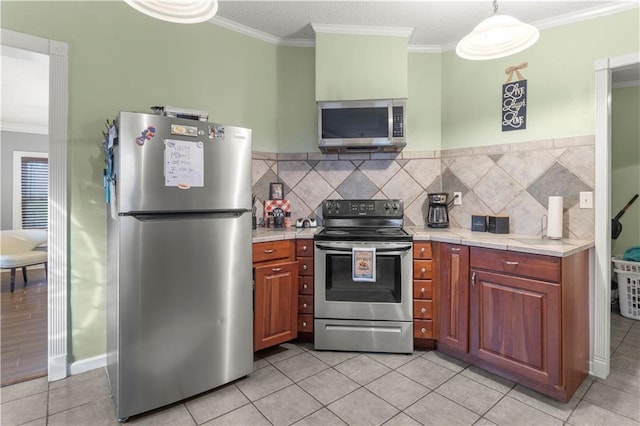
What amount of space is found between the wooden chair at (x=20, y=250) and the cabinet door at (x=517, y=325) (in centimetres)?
481

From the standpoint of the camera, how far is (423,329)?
2346 mm

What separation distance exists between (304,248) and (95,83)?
71.4 inches

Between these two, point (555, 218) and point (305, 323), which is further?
point (305, 323)

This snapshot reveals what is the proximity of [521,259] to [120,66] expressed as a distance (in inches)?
115

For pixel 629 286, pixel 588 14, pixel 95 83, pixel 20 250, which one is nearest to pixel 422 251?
pixel 588 14

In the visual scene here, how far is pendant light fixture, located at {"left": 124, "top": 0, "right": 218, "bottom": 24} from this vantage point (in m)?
1.17

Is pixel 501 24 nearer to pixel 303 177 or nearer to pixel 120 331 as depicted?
pixel 303 177

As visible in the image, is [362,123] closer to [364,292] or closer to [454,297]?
[364,292]

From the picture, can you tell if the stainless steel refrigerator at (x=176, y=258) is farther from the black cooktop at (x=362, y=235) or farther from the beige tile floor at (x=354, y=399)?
the black cooktop at (x=362, y=235)

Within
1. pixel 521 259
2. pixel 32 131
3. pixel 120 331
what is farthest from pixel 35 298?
pixel 521 259

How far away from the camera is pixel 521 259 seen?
1.87 metres

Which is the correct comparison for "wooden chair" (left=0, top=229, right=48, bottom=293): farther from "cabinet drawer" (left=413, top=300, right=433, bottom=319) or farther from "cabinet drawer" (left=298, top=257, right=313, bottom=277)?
"cabinet drawer" (left=413, top=300, right=433, bottom=319)

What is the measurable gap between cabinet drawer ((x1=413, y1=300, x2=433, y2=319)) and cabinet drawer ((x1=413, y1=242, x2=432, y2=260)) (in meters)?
0.34

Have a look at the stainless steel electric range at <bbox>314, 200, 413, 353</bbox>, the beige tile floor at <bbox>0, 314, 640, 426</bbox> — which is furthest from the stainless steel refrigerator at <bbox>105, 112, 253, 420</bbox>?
the stainless steel electric range at <bbox>314, 200, 413, 353</bbox>
